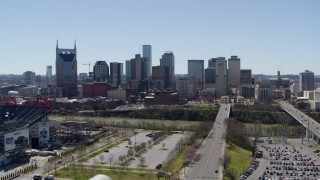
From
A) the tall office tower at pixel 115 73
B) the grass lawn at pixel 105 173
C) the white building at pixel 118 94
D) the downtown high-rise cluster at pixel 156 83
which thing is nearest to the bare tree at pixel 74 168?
the grass lawn at pixel 105 173

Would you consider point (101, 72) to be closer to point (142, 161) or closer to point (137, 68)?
point (137, 68)

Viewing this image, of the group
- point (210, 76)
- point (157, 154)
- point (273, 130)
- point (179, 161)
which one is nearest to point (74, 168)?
point (179, 161)

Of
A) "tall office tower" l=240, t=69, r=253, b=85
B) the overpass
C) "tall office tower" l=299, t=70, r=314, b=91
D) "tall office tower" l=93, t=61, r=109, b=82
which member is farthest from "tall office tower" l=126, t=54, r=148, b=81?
the overpass

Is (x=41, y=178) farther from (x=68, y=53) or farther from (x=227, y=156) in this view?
(x=68, y=53)

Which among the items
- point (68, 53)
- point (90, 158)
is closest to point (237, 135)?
point (90, 158)

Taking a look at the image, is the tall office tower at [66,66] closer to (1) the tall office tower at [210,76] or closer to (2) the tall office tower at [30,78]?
(1) the tall office tower at [210,76]

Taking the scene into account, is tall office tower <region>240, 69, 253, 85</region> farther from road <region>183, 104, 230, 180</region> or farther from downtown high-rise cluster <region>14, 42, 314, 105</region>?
road <region>183, 104, 230, 180</region>
